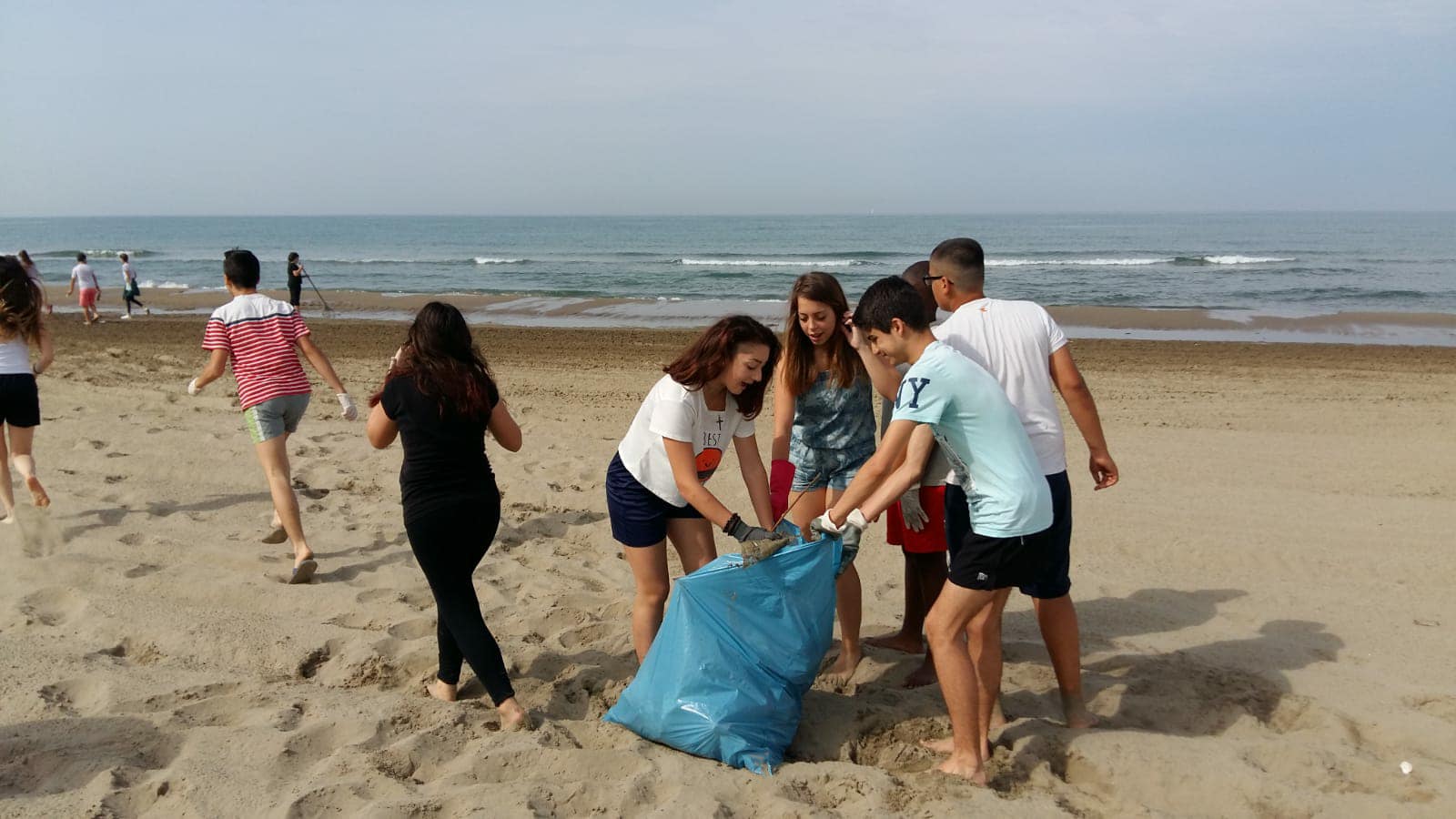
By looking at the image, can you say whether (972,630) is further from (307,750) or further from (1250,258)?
(1250,258)

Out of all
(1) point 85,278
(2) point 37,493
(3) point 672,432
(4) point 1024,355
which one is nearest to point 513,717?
(3) point 672,432

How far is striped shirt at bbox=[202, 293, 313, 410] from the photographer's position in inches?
203

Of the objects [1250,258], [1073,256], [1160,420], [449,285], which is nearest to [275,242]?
[449,285]

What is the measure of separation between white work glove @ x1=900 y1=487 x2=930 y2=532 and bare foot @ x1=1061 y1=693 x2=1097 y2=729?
81 centimetres

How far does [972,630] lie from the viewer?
3492 mm

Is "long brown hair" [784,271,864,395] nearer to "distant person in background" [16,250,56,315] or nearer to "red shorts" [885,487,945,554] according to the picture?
"red shorts" [885,487,945,554]

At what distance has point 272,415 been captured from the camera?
5238 mm

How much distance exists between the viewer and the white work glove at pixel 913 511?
3889 millimetres

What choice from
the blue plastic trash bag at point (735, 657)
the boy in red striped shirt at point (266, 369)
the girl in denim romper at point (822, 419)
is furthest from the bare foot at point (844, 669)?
the boy in red striped shirt at point (266, 369)

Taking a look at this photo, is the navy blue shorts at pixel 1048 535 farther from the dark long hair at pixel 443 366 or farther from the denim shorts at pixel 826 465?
the dark long hair at pixel 443 366

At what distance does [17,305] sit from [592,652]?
3.87 meters

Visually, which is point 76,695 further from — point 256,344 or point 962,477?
point 962,477

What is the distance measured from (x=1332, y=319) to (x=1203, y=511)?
16.9m

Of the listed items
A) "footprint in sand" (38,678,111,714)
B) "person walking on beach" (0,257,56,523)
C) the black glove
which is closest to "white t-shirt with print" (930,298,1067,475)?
the black glove
